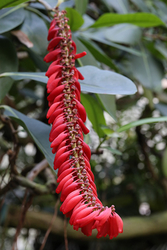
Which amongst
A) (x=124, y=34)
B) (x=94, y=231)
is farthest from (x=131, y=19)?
(x=94, y=231)

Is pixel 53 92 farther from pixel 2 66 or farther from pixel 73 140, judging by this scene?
pixel 2 66

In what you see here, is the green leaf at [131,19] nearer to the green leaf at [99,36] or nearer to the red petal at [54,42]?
the green leaf at [99,36]

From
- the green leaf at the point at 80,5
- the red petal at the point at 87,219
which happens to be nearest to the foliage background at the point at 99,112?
the green leaf at the point at 80,5

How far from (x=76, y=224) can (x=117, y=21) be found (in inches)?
15.0

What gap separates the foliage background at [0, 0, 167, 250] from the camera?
339 millimetres

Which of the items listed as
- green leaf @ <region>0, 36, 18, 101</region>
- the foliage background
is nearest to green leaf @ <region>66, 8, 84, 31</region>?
the foliage background

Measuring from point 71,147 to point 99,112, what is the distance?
0.20 meters

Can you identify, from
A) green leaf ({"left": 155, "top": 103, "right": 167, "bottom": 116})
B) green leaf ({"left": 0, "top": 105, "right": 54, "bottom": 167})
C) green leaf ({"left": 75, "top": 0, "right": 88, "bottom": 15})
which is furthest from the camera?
green leaf ({"left": 155, "top": 103, "right": 167, "bottom": 116})

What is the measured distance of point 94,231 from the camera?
69cm

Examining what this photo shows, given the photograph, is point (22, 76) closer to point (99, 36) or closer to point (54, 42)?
point (54, 42)

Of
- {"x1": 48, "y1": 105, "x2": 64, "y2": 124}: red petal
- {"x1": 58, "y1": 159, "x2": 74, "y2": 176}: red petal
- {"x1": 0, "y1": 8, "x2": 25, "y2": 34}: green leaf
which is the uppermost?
{"x1": 0, "y1": 8, "x2": 25, "y2": 34}: green leaf

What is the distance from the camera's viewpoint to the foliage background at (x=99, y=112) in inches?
13.4

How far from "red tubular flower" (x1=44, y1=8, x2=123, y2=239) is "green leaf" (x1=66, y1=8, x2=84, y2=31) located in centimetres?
16

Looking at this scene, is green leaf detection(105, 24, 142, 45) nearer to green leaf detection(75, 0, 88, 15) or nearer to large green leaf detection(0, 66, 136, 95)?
green leaf detection(75, 0, 88, 15)
